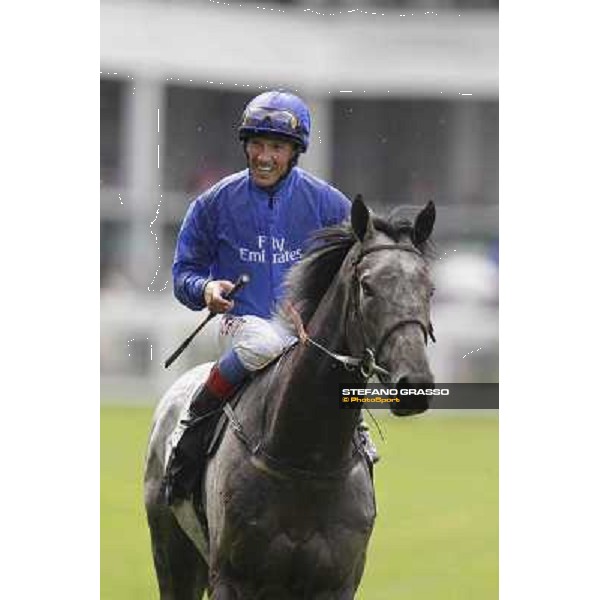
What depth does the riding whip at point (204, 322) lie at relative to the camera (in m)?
3.12

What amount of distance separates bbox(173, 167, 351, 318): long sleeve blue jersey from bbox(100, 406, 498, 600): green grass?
1.55 ft

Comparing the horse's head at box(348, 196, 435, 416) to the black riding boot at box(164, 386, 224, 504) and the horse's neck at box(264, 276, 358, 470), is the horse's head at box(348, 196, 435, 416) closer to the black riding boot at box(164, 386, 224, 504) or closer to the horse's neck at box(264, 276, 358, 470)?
the horse's neck at box(264, 276, 358, 470)

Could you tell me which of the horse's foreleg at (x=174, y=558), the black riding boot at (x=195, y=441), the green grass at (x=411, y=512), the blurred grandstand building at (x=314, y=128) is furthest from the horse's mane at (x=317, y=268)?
the horse's foreleg at (x=174, y=558)

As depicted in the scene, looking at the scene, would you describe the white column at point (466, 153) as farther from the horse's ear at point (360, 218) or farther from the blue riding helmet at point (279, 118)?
the horse's ear at point (360, 218)

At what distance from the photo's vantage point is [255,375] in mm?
3023

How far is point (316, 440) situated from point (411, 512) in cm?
88

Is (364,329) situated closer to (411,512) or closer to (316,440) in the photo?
(316,440)

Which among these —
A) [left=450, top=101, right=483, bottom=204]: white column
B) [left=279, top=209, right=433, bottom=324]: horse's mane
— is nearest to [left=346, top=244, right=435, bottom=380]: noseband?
[left=279, top=209, right=433, bottom=324]: horse's mane

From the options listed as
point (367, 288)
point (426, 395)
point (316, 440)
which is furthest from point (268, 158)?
point (426, 395)

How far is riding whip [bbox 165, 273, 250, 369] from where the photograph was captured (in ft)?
10.2
